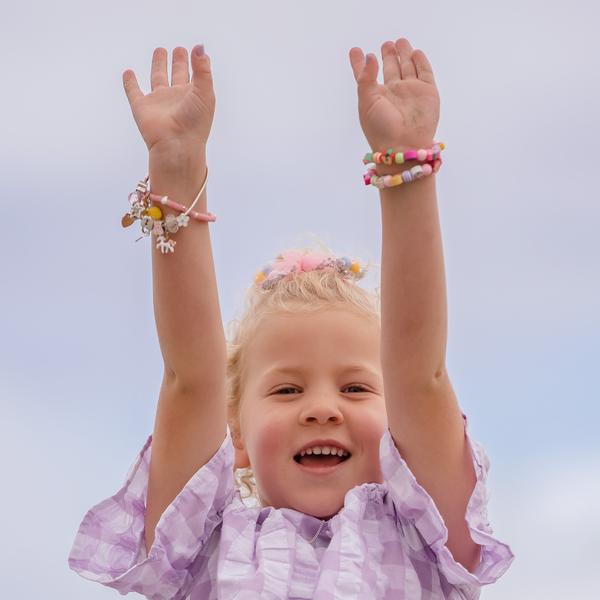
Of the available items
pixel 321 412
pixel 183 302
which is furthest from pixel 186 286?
pixel 321 412

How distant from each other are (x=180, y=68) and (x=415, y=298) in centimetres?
92

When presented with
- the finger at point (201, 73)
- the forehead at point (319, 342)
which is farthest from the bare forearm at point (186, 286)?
the forehead at point (319, 342)

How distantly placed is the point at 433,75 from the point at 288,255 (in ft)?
3.51

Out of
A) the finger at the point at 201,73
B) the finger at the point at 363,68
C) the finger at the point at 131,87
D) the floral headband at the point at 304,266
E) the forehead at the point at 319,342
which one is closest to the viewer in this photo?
the finger at the point at 363,68

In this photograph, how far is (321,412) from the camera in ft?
9.73

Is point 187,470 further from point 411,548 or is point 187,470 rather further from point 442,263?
point 442,263

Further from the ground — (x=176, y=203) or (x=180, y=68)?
(x=180, y=68)

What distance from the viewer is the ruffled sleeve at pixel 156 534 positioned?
2.82 m

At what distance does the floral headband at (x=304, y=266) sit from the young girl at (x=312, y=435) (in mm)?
356

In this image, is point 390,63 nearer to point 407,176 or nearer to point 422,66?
point 422,66

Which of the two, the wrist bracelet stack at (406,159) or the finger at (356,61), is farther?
the finger at (356,61)

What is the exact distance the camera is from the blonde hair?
3.25 meters

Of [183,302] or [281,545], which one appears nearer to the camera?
[183,302]

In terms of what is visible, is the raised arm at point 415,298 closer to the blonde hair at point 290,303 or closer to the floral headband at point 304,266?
the blonde hair at point 290,303
